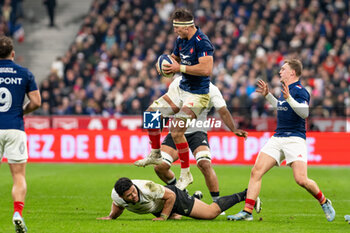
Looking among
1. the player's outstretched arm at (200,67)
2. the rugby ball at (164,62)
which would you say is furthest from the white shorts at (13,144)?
the player's outstretched arm at (200,67)

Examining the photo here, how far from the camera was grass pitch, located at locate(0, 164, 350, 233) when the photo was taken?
994cm

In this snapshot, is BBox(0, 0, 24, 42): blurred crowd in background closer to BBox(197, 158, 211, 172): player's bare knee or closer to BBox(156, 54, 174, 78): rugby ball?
BBox(197, 158, 211, 172): player's bare knee

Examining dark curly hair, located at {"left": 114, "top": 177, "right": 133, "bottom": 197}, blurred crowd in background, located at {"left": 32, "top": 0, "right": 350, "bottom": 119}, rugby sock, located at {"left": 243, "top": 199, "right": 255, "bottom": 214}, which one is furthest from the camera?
blurred crowd in background, located at {"left": 32, "top": 0, "right": 350, "bottom": 119}

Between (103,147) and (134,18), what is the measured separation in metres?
7.98

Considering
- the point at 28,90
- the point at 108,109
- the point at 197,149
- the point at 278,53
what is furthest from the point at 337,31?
the point at 28,90

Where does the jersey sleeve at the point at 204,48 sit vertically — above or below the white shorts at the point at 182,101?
above

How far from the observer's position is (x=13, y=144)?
9.05 metres

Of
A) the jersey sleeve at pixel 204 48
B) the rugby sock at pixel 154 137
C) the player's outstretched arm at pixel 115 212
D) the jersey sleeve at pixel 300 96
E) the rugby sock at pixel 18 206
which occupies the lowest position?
the player's outstretched arm at pixel 115 212

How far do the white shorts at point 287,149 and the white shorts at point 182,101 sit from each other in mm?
1258

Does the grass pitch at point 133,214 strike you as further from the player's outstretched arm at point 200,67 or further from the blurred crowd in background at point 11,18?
the blurred crowd in background at point 11,18

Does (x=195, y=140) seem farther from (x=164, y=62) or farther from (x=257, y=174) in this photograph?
(x=164, y=62)

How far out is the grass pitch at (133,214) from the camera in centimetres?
994

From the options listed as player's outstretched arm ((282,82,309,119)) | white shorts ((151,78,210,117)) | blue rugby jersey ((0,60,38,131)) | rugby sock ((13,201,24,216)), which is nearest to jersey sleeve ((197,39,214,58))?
white shorts ((151,78,210,117))

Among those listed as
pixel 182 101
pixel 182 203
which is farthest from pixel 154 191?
pixel 182 101
